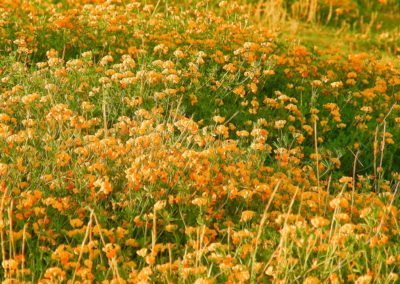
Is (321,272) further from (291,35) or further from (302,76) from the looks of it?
(291,35)

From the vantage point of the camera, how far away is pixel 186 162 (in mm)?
4203

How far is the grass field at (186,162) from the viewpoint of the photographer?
135 inches

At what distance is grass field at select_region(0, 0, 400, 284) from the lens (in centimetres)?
342

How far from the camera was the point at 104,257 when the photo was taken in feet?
12.0

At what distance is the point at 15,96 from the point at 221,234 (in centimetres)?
187

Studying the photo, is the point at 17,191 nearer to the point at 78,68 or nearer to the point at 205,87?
the point at 78,68

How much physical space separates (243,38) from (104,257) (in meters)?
3.63

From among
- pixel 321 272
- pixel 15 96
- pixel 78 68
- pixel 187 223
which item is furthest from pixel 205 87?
pixel 321 272

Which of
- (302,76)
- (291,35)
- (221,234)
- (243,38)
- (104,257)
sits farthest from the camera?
(291,35)

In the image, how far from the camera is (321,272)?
132 inches

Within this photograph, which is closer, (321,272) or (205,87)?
(321,272)

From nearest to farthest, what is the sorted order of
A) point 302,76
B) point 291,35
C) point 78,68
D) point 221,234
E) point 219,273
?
point 219,273 → point 221,234 → point 78,68 → point 302,76 → point 291,35

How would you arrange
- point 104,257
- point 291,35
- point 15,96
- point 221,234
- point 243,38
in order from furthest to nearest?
point 291,35
point 243,38
point 15,96
point 221,234
point 104,257

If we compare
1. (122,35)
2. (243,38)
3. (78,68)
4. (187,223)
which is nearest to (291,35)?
(243,38)
